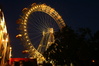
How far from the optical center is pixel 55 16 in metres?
31.8

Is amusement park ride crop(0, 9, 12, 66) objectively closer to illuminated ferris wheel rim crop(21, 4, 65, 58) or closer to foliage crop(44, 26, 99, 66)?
illuminated ferris wheel rim crop(21, 4, 65, 58)

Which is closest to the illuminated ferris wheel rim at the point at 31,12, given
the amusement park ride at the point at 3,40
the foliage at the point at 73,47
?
the amusement park ride at the point at 3,40

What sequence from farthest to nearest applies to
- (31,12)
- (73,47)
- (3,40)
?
(31,12), (3,40), (73,47)

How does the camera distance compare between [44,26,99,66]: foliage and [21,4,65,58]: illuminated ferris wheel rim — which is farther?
[21,4,65,58]: illuminated ferris wheel rim

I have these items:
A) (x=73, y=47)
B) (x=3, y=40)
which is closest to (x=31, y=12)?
(x=3, y=40)

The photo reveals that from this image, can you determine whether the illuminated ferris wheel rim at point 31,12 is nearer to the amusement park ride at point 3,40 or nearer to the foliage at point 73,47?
the amusement park ride at point 3,40

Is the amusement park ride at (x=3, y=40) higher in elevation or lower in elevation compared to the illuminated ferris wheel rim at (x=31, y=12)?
lower

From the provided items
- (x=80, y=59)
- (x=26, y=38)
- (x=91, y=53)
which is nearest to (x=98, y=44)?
(x=91, y=53)

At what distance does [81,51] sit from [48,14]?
1472cm

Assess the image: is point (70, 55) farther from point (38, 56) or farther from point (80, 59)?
point (38, 56)

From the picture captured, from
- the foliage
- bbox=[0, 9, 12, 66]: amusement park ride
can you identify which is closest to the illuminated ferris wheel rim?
bbox=[0, 9, 12, 66]: amusement park ride

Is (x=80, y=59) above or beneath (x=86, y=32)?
beneath

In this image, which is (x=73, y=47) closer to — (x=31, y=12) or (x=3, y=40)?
(x=3, y=40)

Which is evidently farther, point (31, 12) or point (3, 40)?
point (31, 12)
